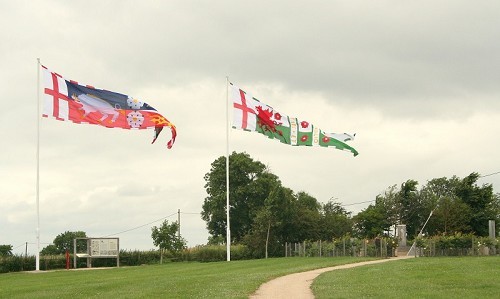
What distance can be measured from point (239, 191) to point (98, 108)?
133 ft

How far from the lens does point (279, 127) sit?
53.6 meters

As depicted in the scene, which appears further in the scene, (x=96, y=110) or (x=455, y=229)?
(x=455, y=229)

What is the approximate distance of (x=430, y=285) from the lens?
989 inches

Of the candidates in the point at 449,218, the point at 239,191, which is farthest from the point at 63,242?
the point at 449,218

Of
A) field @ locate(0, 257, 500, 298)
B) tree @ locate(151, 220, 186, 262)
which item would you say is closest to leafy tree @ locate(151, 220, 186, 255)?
tree @ locate(151, 220, 186, 262)

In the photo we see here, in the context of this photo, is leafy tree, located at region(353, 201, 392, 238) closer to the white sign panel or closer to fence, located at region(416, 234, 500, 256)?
fence, located at region(416, 234, 500, 256)

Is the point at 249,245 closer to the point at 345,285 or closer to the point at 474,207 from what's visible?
the point at 474,207

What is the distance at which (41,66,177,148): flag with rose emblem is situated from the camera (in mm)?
45688

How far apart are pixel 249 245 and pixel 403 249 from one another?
1657 centimetres

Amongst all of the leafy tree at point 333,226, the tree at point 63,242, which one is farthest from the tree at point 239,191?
the tree at point 63,242

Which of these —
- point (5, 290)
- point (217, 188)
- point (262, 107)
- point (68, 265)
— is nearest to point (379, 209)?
point (217, 188)

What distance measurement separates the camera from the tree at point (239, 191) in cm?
8581

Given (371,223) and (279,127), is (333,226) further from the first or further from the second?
(279,127)

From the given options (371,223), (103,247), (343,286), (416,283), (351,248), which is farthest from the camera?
(371,223)
